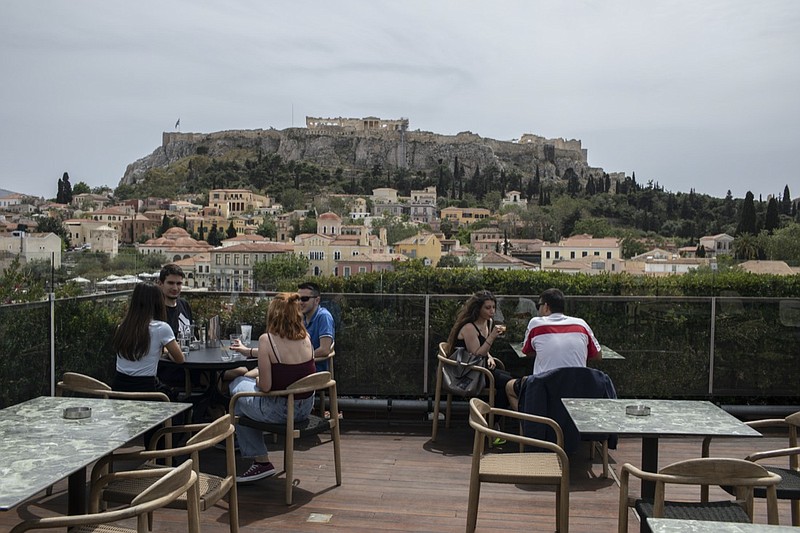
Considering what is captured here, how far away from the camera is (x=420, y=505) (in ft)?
11.9

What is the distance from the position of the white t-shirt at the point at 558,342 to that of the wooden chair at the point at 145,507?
2290 mm

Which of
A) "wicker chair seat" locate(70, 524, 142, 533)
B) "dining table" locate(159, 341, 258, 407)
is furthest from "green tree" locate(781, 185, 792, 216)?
"wicker chair seat" locate(70, 524, 142, 533)

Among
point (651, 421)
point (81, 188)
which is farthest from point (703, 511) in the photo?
point (81, 188)

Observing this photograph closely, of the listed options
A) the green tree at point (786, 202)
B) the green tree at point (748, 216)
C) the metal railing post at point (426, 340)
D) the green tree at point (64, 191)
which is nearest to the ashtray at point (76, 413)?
the metal railing post at point (426, 340)

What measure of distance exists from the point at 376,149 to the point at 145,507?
126m

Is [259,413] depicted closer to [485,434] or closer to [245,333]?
[245,333]

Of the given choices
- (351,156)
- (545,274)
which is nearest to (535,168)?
(351,156)

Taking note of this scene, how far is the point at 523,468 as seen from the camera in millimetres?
2990

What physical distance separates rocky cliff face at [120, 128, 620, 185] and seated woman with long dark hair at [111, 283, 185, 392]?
386 ft

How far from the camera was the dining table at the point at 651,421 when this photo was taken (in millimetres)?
2645

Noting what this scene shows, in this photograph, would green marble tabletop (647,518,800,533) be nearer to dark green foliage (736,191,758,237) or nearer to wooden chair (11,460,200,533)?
wooden chair (11,460,200,533)

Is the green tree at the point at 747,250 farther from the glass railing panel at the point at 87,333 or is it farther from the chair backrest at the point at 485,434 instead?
the glass railing panel at the point at 87,333

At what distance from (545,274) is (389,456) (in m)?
3.60

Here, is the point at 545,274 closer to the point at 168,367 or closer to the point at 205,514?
the point at 168,367
